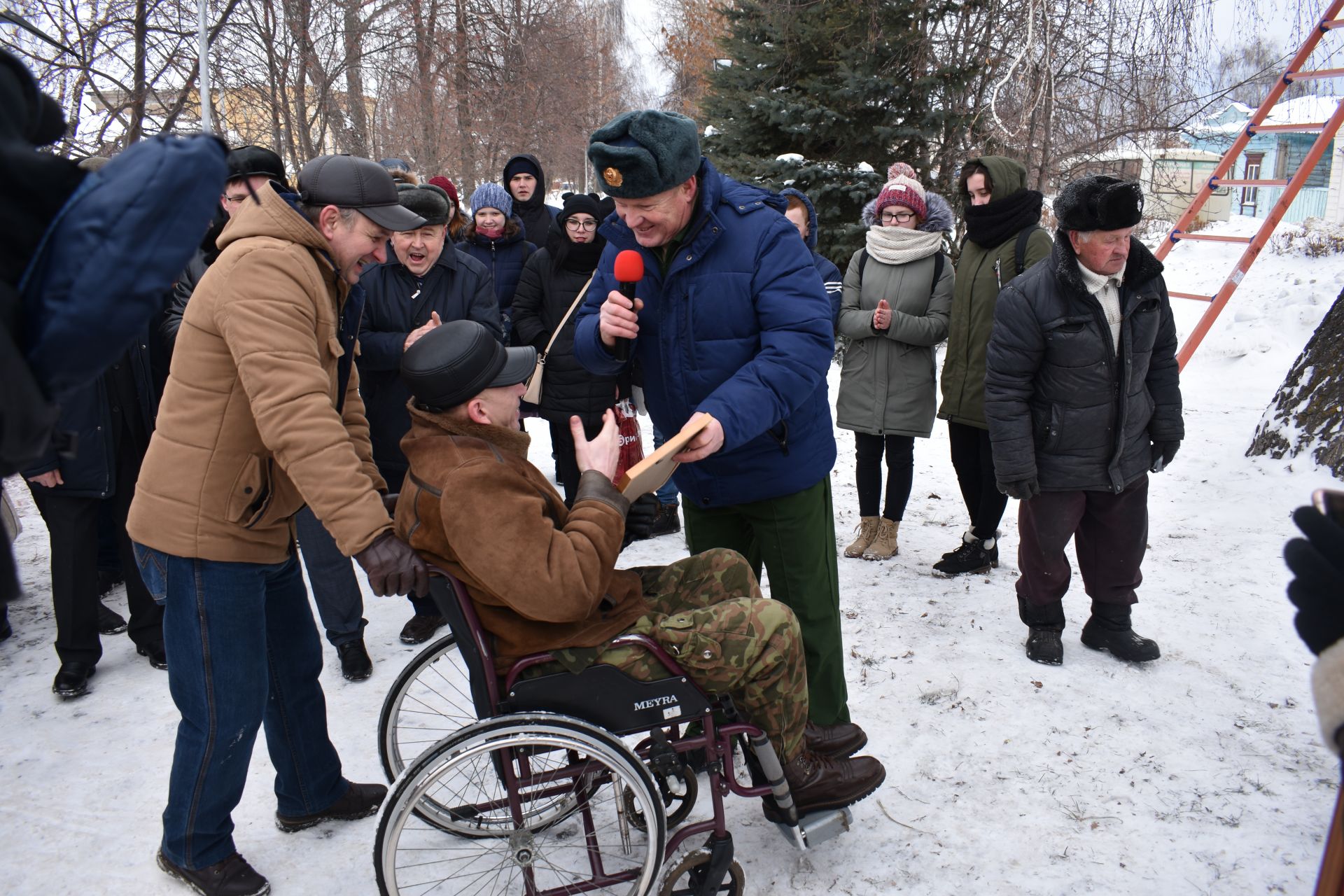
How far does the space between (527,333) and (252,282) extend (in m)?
3.19

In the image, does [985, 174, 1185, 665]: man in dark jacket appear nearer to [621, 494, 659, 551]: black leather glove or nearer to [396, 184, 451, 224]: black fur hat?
[621, 494, 659, 551]: black leather glove

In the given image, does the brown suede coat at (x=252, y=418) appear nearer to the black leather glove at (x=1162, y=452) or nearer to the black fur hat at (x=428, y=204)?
the black fur hat at (x=428, y=204)

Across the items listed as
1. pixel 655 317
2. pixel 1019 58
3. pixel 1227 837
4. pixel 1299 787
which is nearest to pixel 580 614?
pixel 655 317

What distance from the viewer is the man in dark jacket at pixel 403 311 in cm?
414

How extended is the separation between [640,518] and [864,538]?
111 inches

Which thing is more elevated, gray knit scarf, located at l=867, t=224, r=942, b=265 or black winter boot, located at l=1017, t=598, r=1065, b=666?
gray knit scarf, located at l=867, t=224, r=942, b=265

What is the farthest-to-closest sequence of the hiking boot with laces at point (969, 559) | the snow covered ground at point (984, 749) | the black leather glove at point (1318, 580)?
1. the hiking boot with laces at point (969, 559)
2. the snow covered ground at point (984, 749)
3. the black leather glove at point (1318, 580)

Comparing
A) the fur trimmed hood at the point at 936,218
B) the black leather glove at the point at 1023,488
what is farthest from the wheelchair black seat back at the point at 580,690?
the fur trimmed hood at the point at 936,218

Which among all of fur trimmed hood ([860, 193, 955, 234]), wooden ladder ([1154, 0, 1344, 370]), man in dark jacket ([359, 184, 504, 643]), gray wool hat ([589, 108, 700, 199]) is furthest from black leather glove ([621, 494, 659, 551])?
wooden ladder ([1154, 0, 1344, 370])

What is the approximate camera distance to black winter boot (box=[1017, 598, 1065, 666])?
12.5 feet

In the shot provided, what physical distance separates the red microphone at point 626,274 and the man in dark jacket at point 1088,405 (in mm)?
1734

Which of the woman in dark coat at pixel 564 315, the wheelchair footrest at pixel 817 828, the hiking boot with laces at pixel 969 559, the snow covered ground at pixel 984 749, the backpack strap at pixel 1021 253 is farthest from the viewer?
the woman in dark coat at pixel 564 315

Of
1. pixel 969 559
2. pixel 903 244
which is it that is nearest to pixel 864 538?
pixel 969 559

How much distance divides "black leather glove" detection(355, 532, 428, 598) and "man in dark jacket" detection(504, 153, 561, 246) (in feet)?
14.4
